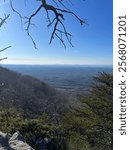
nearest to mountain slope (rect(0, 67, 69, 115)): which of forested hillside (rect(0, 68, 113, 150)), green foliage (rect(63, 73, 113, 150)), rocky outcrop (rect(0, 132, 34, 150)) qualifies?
green foliage (rect(63, 73, 113, 150))

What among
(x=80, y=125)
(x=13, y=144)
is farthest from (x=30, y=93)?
(x=13, y=144)

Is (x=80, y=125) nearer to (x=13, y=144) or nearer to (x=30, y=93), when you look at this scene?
(x=13, y=144)

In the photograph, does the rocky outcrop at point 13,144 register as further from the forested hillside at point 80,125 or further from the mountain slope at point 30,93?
the mountain slope at point 30,93

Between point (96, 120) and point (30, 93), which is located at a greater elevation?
point (96, 120)

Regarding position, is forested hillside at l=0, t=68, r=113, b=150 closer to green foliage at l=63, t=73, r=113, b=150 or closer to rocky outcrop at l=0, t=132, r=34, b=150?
green foliage at l=63, t=73, r=113, b=150

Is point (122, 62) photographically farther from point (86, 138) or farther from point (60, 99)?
point (60, 99)

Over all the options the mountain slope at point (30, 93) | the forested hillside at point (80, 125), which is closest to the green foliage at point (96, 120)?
the forested hillside at point (80, 125)

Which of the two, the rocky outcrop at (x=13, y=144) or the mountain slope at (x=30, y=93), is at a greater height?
the rocky outcrop at (x=13, y=144)

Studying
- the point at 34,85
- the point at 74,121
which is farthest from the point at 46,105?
the point at 74,121

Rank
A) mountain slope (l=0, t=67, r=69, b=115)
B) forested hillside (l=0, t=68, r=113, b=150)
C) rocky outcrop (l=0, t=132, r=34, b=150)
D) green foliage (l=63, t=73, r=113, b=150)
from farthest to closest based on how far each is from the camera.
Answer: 1. mountain slope (l=0, t=67, r=69, b=115)
2. green foliage (l=63, t=73, r=113, b=150)
3. forested hillside (l=0, t=68, r=113, b=150)
4. rocky outcrop (l=0, t=132, r=34, b=150)

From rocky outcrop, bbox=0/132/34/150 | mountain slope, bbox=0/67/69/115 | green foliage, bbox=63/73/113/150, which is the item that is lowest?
mountain slope, bbox=0/67/69/115

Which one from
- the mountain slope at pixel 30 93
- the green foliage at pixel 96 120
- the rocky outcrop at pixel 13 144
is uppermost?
the rocky outcrop at pixel 13 144

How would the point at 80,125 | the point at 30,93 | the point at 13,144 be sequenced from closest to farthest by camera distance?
the point at 13,144 < the point at 80,125 < the point at 30,93
